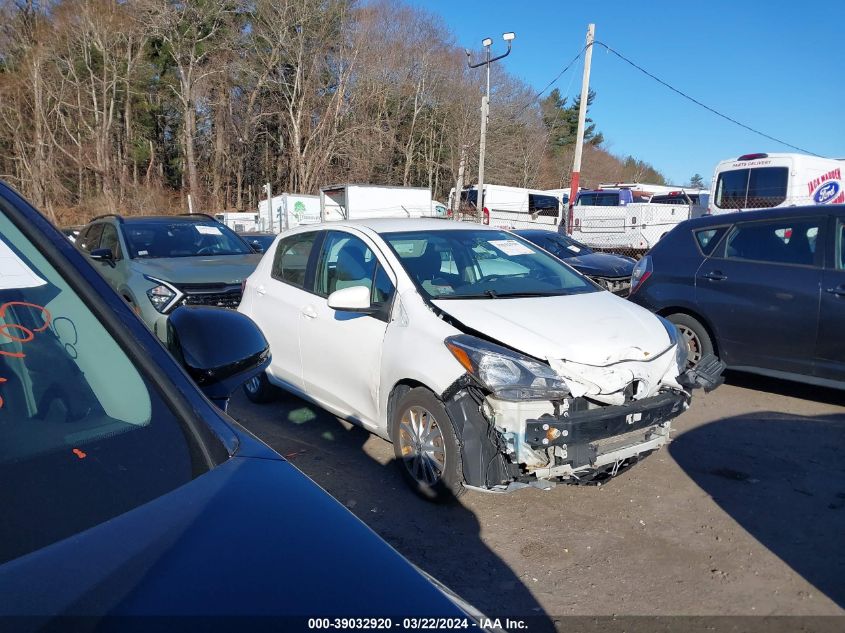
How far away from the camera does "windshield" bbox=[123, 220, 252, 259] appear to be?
7781 millimetres

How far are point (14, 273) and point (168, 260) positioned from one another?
6.41 m

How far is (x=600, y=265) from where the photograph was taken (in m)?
10.5

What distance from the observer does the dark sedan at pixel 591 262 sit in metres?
10.1

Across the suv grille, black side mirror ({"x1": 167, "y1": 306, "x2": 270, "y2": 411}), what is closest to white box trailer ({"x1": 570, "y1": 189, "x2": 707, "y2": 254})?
the suv grille

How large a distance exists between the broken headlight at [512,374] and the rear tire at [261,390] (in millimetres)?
2751

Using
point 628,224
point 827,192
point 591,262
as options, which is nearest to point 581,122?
point 628,224

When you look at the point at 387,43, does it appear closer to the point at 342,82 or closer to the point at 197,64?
the point at 342,82

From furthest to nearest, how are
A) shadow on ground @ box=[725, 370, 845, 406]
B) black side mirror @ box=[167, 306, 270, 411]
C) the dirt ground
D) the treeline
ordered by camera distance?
the treeline < shadow on ground @ box=[725, 370, 845, 406] < the dirt ground < black side mirror @ box=[167, 306, 270, 411]

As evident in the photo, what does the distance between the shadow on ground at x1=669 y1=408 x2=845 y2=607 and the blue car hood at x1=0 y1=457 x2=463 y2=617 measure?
106 inches

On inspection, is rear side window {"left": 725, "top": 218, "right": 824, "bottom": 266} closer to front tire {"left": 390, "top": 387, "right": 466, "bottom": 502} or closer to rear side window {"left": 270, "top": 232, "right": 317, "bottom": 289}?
front tire {"left": 390, "top": 387, "right": 466, "bottom": 502}

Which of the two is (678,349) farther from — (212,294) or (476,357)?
(212,294)

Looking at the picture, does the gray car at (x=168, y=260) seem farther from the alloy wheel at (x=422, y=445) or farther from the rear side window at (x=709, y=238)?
the rear side window at (x=709, y=238)

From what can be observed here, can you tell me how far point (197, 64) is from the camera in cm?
3531

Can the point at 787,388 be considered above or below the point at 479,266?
below
